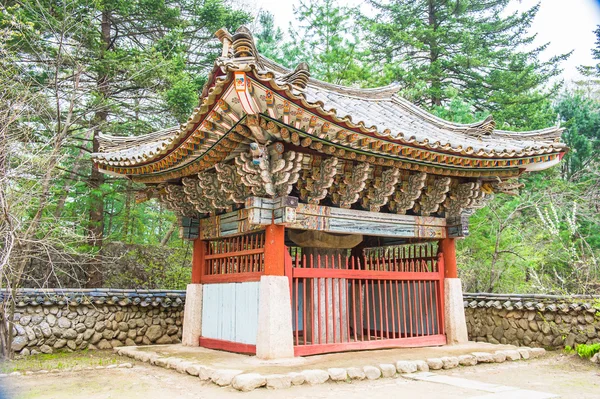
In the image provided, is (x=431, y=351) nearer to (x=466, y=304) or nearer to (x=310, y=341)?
(x=310, y=341)

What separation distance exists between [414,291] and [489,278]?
6970 millimetres

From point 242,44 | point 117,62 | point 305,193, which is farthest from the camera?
point 117,62

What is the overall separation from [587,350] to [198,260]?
6861 millimetres

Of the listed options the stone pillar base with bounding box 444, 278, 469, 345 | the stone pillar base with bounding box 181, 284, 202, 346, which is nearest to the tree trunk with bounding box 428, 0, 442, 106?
the stone pillar base with bounding box 444, 278, 469, 345

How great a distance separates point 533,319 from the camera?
8.91 m

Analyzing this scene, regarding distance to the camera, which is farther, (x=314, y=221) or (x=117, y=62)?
(x=117, y=62)

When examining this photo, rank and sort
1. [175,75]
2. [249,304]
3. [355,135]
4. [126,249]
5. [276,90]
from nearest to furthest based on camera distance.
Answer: [276,90]
[355,135]
[249,304]
[175,75]
[126,249]

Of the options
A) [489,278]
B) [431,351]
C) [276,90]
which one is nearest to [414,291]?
[431,351]

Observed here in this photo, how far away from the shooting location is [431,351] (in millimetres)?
7598

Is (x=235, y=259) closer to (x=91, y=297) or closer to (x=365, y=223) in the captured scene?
(x=365, y=223)

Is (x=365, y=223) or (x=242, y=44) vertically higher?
(x=242, y=44)

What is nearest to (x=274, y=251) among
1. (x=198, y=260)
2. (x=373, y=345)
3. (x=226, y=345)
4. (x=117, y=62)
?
(x=226, y=345)

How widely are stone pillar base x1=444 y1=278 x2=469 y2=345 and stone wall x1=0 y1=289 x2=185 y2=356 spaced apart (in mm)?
5358

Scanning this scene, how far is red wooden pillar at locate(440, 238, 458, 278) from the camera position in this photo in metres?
8.59
